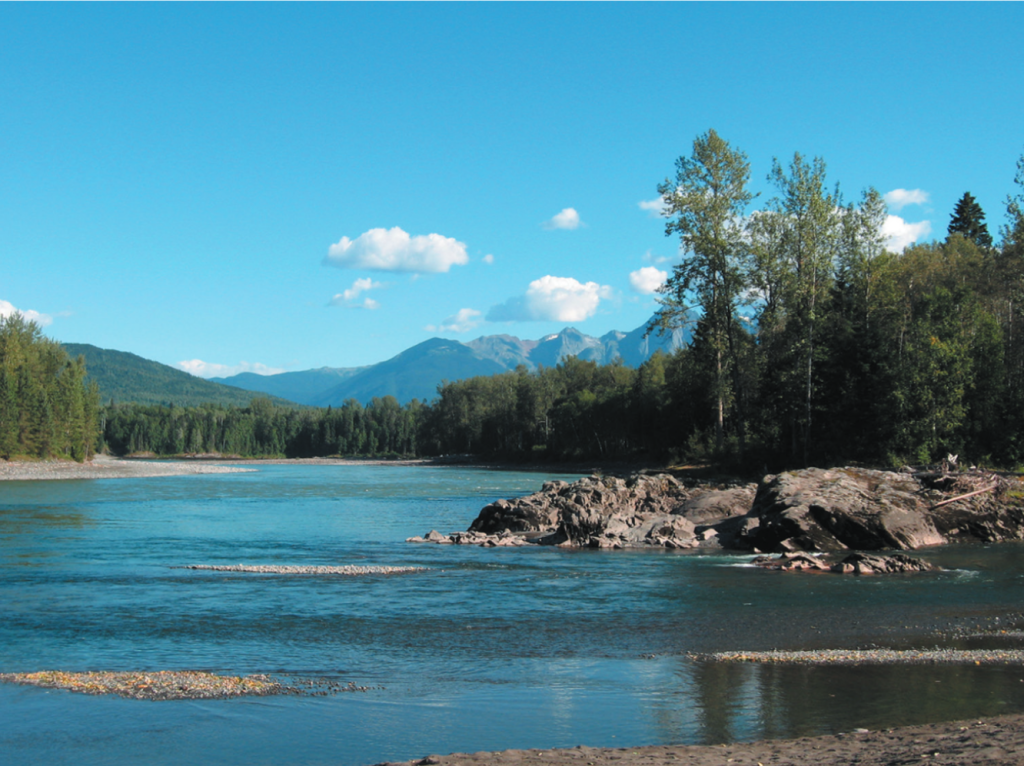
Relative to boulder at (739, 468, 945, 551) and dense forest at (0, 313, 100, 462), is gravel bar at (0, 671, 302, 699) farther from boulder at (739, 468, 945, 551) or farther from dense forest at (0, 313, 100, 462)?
dense forest at (0, 313, 100, 462)

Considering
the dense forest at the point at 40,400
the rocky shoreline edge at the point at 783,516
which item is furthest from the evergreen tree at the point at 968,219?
the dense forest at the point at 40,400

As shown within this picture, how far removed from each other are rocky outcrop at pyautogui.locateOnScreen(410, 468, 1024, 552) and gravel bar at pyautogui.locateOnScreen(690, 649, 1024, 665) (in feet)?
48.7

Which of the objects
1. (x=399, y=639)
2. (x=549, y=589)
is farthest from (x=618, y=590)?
(x=399, y=639)

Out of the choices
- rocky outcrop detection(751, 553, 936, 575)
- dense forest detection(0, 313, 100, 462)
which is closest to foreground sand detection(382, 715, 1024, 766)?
rocky outcrop detection(751, 553, 936, 575)

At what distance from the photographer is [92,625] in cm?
1889

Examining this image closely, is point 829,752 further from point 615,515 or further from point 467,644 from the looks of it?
point 615,515

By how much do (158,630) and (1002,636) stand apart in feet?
59.5

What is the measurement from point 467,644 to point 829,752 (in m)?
8.75

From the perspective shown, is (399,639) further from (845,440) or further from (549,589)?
(845,440)

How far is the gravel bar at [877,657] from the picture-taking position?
1509cm

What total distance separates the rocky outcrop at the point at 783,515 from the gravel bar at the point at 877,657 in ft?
48.7

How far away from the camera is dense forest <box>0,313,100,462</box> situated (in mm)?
107188

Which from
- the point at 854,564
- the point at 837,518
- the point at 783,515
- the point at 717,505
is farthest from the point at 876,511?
the point at 717,505

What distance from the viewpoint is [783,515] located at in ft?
103
